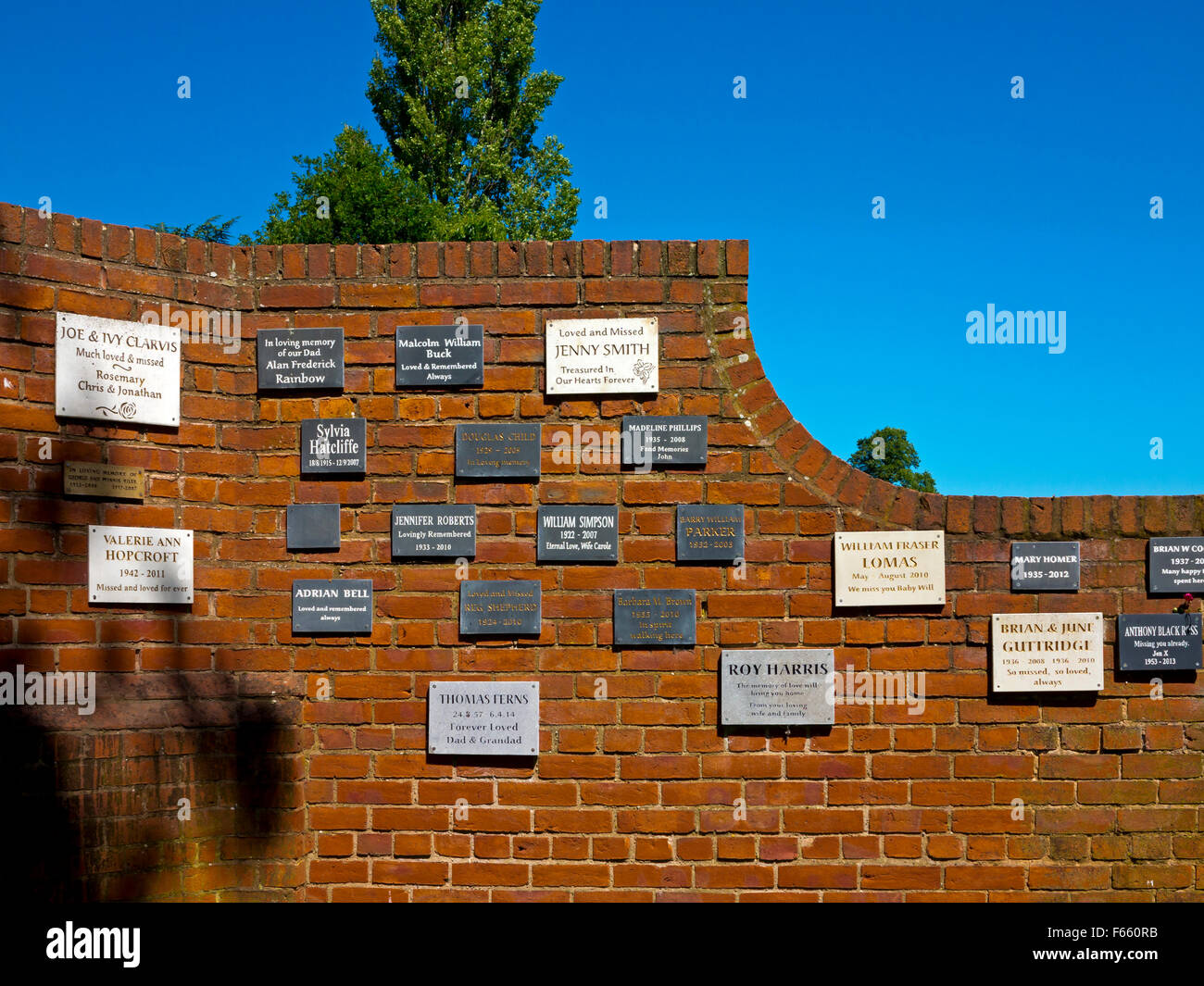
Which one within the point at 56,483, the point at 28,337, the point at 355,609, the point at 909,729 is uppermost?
the point at 28,337

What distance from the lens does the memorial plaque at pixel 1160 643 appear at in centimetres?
391

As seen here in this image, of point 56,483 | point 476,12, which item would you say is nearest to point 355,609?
point 56,483

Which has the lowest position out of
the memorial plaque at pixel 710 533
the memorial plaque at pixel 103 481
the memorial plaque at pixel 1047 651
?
the memorial plaque at pixel 1047 651

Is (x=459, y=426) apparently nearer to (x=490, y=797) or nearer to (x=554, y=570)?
(x=554, y=570)

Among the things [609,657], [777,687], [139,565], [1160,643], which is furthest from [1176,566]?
[139,565]

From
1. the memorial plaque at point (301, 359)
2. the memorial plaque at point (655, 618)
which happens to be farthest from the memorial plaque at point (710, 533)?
the memorial plaque at point (301, 359)

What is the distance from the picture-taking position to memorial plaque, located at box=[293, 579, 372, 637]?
395 centimetres

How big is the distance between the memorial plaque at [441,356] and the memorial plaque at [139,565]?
3.89ft

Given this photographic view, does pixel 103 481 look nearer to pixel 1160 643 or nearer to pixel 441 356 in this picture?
pixel 441 356

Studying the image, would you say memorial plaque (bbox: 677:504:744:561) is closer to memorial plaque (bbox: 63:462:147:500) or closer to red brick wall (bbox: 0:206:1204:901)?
red brick wall (bbox: 0:206:1204:901)

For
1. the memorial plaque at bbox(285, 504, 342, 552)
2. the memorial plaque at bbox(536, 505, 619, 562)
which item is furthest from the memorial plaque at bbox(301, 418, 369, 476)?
the memorial plaque at bbox(536, 505, 619, 562)

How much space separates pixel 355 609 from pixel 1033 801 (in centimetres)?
305

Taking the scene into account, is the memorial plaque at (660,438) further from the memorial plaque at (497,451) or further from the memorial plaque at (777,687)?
the memorial plaque at (777,687)

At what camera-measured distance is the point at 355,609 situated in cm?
395
